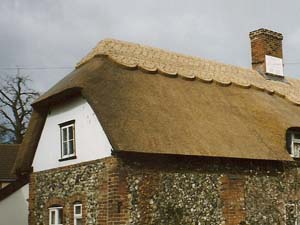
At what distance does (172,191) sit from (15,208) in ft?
30.9

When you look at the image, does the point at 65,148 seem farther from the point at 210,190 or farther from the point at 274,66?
the point at 274,66

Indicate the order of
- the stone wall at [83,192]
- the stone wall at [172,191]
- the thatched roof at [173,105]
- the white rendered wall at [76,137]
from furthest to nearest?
the white rendered wall at [76,137] → the thatched roof at [173,105] → the stone wall at [172,191] → the stone wall at [83,192]

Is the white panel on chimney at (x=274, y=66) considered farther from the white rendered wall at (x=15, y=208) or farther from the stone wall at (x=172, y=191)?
the white rendered wall at (x=15, y=208)

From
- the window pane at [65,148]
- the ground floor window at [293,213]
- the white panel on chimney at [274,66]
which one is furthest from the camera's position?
the white panel on chimney at [274,66]

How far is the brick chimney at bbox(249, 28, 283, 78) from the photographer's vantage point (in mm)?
21641

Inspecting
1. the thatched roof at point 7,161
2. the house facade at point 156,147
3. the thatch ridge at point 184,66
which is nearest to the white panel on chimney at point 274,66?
the thatch ridge at point 184,66

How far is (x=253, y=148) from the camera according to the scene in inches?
600

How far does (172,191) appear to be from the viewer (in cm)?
1377

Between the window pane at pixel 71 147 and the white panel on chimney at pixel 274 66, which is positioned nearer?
the window pane at pixel 71 147

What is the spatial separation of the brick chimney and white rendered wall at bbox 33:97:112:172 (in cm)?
Answer: 942

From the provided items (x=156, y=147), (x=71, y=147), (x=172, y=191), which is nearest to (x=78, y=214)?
(x=71, y=147)

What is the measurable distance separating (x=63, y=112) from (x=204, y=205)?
17.1 feet

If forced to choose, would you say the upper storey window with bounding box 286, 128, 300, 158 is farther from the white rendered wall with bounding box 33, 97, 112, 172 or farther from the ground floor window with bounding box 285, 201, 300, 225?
the white rendered wall with bounding box 33, 97, 112, 172

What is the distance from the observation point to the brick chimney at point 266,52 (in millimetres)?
21641
